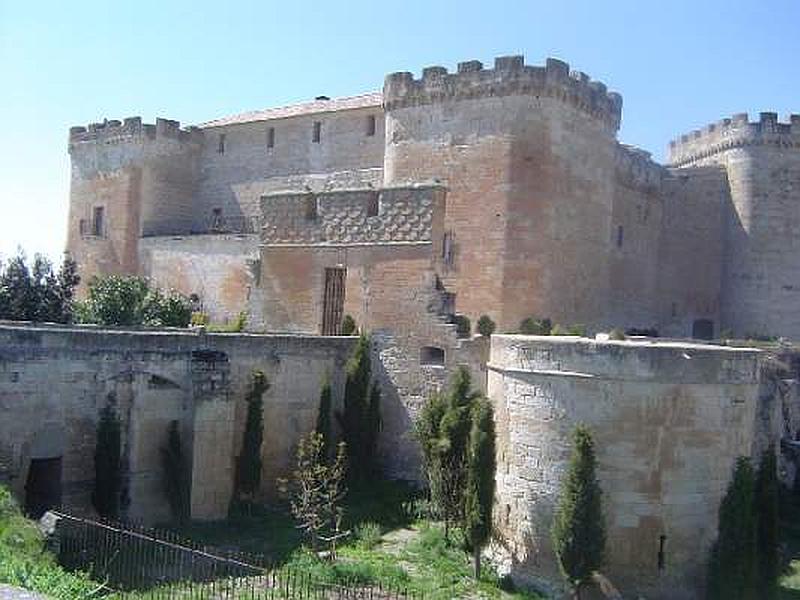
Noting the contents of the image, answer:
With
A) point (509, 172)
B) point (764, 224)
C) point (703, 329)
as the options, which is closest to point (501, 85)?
point (509, 172)

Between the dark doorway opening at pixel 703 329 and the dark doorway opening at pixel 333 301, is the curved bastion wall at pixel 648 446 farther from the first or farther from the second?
the dark doorway opening at pixel 703 329

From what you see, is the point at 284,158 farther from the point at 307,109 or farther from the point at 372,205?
the point at 372,205

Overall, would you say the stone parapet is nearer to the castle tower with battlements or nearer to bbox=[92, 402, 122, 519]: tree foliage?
the castle tower with battlements

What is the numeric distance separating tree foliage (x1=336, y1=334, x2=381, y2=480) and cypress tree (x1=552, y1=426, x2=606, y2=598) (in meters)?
7.10

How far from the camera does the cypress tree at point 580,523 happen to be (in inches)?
568

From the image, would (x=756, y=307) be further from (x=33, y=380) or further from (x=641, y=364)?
(x=33, y=380)

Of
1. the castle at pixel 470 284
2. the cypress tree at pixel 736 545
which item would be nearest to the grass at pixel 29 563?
the castle at pixel 470 284

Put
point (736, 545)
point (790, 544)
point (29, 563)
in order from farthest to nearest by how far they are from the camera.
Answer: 1. point (790, 544)
2. point (736, 545)
3. point (29, 563)

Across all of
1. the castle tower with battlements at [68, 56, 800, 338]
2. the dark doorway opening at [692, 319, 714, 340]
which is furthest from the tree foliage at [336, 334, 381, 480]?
the dark doorway opening at [692, 319, 714, 340]

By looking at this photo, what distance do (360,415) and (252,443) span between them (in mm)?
2857

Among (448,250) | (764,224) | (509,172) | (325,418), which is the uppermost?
(509,172)

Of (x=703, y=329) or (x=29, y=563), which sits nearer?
(x=29, y=563)

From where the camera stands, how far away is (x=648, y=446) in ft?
49.0

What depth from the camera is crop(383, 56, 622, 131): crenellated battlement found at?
2500cm
